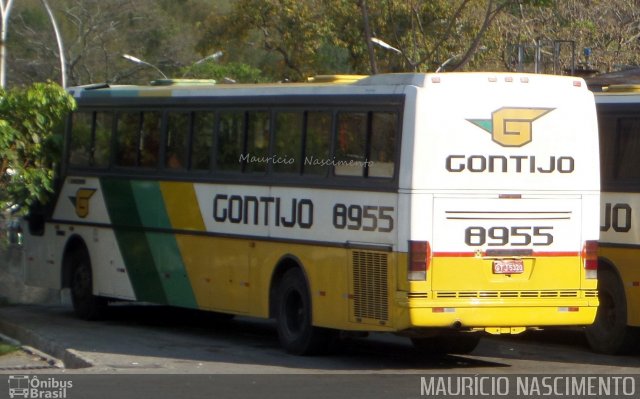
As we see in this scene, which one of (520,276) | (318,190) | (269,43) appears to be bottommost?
(520,276)

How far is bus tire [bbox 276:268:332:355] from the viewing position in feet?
41.6

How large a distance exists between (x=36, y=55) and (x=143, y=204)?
3730 centimetres

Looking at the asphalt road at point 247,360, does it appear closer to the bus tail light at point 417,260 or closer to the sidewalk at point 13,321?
the sidewalk at point 13,321

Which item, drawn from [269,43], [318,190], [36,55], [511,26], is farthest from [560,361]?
[36,55]

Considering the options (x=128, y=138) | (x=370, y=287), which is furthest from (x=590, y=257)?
(x=128, y=138)

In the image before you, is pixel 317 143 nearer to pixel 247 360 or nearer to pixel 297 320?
pixel 297 320

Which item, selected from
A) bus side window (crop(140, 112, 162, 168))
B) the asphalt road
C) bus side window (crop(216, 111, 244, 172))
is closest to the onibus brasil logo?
the asphalt road

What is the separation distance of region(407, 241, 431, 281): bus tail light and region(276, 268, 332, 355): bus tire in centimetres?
168

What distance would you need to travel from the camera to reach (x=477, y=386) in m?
10.7

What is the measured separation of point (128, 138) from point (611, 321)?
663 centimetres

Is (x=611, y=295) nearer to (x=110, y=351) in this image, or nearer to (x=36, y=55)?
(x=110, y=351)

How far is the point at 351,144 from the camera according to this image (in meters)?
12.2

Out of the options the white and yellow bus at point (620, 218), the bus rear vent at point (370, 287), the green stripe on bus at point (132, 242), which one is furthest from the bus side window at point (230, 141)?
the white and yellow bus at point (620, 218)

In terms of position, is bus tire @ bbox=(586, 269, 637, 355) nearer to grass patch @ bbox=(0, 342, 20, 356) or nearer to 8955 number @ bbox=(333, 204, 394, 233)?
8955 number @ bbox=(333, 204, 394, 233)
